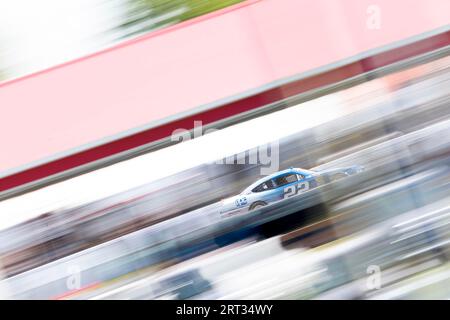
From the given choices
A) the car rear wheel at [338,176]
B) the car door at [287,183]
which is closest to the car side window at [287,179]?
the car door at [287,183]

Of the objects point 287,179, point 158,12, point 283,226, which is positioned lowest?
point 283,226

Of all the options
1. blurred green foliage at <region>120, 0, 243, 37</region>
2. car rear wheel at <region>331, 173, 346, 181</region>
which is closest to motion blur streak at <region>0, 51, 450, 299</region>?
car rear wheel at <region>331, 173, 346, 181</region>

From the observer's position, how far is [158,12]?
29.6 ft

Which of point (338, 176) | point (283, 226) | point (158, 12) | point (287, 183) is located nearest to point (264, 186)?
point (287, 183)

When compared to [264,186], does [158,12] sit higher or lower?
higher

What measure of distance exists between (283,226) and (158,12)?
548 cm

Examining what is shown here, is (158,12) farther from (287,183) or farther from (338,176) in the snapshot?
(338,176)

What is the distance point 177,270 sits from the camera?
14.0 ft

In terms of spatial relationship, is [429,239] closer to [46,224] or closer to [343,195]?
[343,195]

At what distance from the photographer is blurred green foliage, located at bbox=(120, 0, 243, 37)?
8.75 meters

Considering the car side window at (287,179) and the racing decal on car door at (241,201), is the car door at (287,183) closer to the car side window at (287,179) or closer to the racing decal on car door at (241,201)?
A: the car side window at (287,179)

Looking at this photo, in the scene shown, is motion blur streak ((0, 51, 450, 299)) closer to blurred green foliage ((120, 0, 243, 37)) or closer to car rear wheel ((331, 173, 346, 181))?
car rear wheel ((331, 173, 346, 181))

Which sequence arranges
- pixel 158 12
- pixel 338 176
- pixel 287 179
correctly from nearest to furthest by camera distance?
pixel 338 176, pixel 287 179, pixel 158 12

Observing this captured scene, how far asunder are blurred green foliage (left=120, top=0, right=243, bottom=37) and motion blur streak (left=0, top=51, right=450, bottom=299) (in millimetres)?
4818
